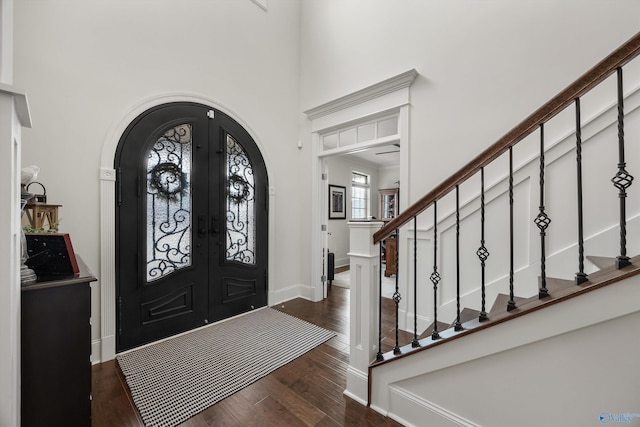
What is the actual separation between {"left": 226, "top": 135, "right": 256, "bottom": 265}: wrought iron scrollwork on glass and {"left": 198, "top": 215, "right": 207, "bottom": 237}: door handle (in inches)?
10.2

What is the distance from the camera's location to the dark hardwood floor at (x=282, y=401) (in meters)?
1.53

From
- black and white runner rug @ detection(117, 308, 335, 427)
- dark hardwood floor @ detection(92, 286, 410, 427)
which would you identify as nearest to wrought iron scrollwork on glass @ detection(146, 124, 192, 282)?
black and white runner rug @ detection(117, 308, 335, 427)

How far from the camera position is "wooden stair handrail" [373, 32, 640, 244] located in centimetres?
91

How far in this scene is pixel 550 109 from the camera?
1.06 m

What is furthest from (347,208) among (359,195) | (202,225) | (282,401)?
(282,401)

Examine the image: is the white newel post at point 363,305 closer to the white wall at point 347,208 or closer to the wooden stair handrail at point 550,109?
the wooden stair handrail at point 550,109

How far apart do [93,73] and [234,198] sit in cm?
158

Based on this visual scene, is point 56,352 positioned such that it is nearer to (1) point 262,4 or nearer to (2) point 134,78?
(2) point 134,78

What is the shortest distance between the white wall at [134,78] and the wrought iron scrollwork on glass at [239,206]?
308 millimetres

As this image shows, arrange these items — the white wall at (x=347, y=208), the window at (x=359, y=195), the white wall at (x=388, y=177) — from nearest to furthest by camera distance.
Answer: the white wall at (x=347, y=208), the window at (x=359, y=195), the white wall at (x=388, y=177)

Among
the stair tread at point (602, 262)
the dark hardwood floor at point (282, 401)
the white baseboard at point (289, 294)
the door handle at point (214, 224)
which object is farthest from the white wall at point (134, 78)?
the stair tread at point (602, 262)

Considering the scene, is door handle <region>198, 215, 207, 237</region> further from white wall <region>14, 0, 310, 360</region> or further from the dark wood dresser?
the dark wood dresser

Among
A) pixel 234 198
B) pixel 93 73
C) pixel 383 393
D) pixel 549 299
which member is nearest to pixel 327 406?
pixel 383 393

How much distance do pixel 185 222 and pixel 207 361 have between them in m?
1.30
